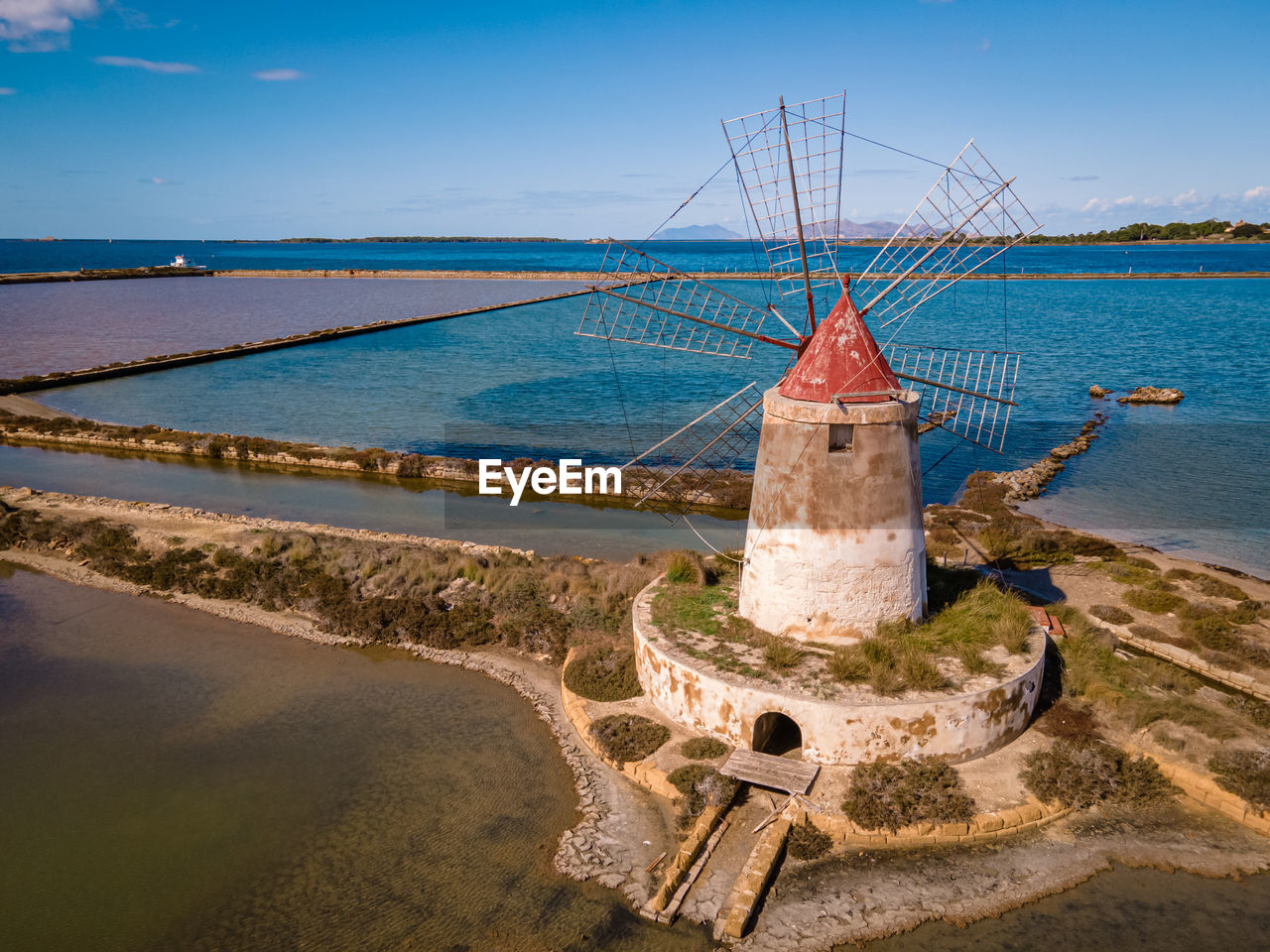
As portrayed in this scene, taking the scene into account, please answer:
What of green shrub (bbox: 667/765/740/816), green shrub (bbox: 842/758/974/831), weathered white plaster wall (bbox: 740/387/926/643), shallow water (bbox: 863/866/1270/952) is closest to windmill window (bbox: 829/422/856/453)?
weathered white plaster wall (bbox: 740/387/926/643)

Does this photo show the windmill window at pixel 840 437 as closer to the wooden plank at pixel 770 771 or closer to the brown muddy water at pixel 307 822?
the wooden plank at pixel 770 771

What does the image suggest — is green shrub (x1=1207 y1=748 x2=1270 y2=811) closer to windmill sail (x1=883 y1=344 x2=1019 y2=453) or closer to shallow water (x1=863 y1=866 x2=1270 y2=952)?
shallow water (x1=863 y1=866 x2=1270 y2=952)

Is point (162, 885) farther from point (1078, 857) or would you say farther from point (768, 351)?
point (768, 351)

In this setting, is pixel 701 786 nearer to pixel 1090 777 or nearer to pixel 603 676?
pixel 603 676

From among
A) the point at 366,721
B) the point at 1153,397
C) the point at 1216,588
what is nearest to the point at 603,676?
the point at 366,721

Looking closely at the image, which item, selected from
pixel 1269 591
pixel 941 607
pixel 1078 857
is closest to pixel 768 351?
pixel 1269 591

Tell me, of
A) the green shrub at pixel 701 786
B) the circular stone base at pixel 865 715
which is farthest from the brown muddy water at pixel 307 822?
the circular stone base at pixel 865 715
